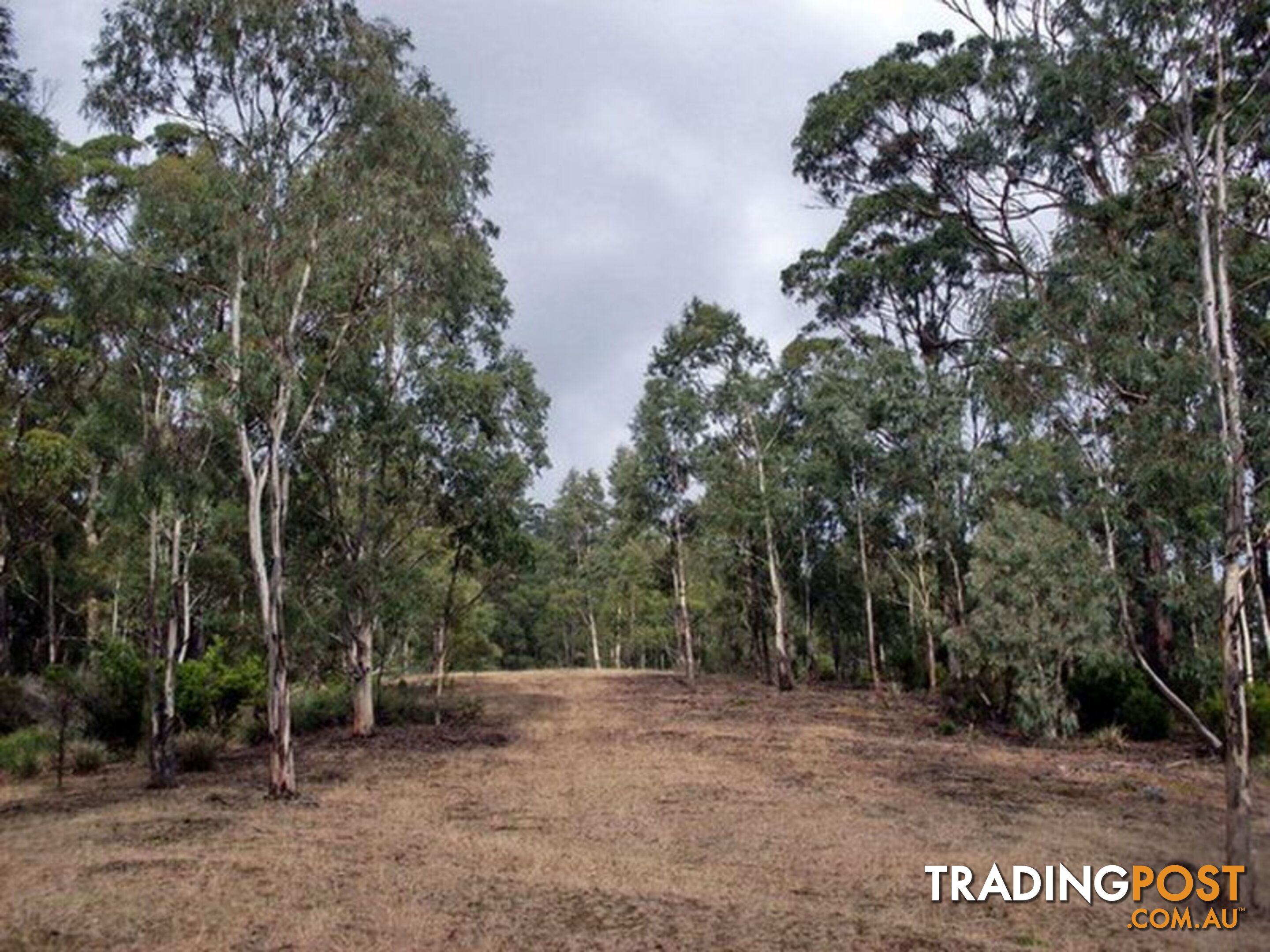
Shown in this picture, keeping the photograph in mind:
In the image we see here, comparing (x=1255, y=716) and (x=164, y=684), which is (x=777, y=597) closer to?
(x=1255, y=716)

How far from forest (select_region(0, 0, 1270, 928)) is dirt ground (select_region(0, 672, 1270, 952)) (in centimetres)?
126

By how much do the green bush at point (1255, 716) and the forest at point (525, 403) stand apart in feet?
0.19

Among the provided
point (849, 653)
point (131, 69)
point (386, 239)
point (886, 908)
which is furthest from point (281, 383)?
point (849, 653)

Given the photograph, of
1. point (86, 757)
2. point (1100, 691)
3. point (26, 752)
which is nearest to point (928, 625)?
point (1100, 691)

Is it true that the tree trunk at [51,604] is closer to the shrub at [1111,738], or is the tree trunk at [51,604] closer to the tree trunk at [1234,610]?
the shrub at [1111,738]

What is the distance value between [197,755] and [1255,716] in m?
16.5

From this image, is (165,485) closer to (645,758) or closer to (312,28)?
(312,28)

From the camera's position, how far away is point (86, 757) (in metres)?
15.8

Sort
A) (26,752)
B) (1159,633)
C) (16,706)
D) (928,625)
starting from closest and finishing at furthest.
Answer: (26,752) → (1159,633) → (16,706) → (928,625)

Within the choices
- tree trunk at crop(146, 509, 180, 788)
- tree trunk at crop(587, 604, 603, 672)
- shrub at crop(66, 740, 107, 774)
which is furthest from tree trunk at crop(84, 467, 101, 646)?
tree trunk at crop(587, 604, 603, 672)

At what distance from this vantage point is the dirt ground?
6555 millimetres

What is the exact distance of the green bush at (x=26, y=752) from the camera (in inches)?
619

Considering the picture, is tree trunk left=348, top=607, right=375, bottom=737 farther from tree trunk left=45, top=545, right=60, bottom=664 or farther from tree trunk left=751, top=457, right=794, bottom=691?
tree trunk left=751, top=457, right=794, bottom=691

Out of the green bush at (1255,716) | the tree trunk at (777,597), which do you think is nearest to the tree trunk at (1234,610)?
the green bush at (1255,716)
